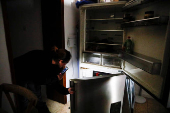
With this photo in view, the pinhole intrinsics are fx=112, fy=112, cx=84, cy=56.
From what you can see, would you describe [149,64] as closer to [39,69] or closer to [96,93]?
[96,93]

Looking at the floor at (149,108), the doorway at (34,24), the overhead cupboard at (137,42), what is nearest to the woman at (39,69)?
the doorway at (34,24)

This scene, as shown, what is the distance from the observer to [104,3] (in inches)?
66.8

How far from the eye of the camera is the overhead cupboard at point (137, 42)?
2.54 feet

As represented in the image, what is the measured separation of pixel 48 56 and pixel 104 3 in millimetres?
1149

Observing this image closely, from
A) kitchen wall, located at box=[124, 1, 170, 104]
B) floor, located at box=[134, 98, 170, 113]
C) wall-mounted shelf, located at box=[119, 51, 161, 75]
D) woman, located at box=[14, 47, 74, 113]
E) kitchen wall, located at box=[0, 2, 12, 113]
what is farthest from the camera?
floor, located at box=[134, 98, 170, 113]

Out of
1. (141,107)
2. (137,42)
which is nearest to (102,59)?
(137,42)

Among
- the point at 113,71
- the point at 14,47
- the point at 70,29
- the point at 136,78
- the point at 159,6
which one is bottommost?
the point at 113,71

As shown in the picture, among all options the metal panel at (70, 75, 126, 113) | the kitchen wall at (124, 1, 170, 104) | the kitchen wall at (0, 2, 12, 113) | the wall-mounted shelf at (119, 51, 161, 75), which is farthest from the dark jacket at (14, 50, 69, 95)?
the kitchen wall at (124, 1, 170, 104)

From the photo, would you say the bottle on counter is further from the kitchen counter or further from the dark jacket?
the dark jacket

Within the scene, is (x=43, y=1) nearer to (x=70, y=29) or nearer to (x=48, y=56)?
(x=70, y=29)

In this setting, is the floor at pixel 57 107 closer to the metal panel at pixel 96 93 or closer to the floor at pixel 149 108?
the metal panel at pixel 96 93

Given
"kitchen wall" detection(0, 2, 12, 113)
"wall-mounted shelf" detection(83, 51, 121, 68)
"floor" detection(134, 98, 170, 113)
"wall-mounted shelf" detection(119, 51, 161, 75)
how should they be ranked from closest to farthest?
"wall-mounted shelf" detection(119, 51, 161, 75), "kitchen wall" detection(0, 2, 12, 113), "floor" detection(134, 98, 170, 113), "wall-mounted shelf" detection(83, 51, 121, 68)

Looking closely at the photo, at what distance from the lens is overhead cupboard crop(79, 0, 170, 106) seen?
0.77m

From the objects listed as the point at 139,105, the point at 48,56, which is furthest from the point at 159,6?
the point at 139,105
